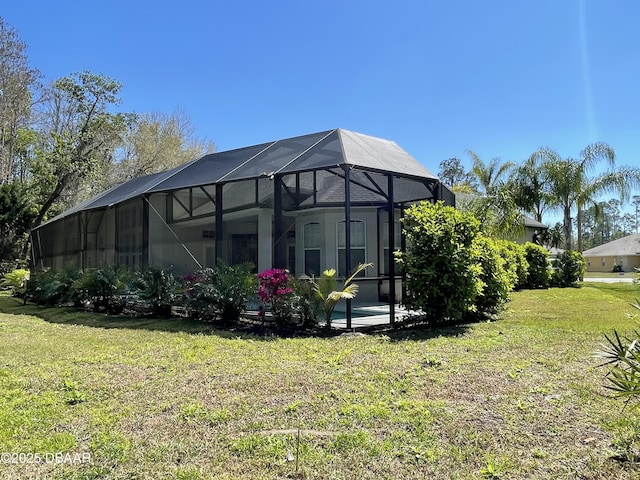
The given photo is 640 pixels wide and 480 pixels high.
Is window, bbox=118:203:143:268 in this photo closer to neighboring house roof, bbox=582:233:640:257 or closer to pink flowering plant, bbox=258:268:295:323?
pink flowering plant, bbox=258:268:295:323

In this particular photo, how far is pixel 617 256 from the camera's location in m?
45.7

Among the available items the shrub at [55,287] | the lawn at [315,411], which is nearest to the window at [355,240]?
the lawn at [315,411]

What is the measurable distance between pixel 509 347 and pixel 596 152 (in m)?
19.6

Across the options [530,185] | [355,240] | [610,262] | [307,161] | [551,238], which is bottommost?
[610,262]

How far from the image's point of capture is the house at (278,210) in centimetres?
923

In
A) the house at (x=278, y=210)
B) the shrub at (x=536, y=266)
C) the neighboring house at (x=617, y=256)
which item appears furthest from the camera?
the neighboring house at (x=617, y=256)

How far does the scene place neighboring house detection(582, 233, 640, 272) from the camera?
4391 centimetres

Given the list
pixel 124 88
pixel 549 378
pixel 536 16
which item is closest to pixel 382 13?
pixel 536 16

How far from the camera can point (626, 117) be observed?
1349 cm

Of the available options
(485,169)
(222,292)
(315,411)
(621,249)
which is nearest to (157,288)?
(222,292)

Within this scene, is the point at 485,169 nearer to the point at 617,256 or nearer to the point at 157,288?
the point at 157,288

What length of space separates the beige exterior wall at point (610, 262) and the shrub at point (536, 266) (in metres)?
30.8

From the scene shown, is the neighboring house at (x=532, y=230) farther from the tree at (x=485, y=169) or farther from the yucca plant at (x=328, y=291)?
the yucca plant at (x=328, y=291)

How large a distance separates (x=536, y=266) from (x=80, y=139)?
2482 centimetres
